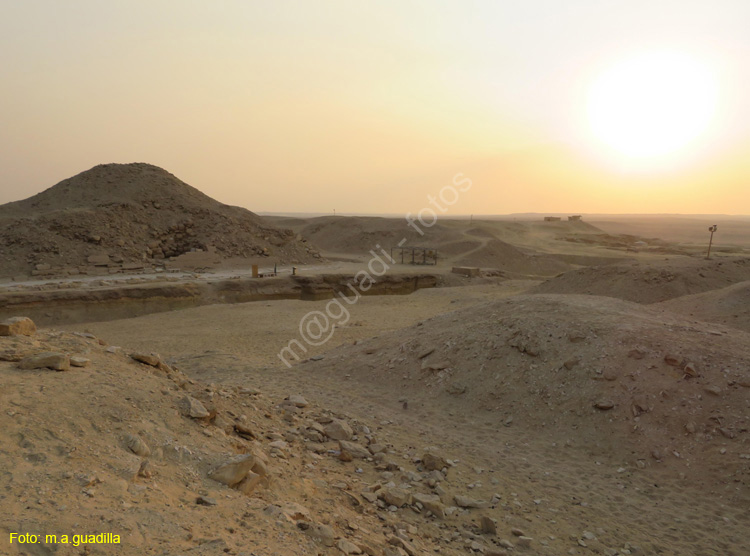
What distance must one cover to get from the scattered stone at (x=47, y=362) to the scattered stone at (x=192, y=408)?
106 centimetres

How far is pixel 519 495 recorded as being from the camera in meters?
4.94

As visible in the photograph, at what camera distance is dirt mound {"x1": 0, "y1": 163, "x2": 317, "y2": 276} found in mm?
20748

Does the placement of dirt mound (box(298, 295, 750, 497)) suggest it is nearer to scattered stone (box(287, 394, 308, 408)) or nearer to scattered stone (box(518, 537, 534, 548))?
scattered stone (box(287, 394, 308, 408))

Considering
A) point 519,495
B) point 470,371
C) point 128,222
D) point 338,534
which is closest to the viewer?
point 338,534

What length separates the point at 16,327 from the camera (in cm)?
502

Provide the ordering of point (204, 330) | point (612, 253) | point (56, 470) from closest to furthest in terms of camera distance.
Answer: point (56, 470) → point (204, 330) → point (612, 253)

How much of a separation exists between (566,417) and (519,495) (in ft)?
6.58

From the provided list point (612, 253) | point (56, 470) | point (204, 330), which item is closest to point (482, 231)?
point (612, 253)

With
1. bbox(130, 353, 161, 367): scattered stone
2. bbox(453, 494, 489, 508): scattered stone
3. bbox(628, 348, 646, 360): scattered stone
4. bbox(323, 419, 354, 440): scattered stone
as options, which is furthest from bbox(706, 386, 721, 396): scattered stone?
bbox(130, 353, 161, 367): scattered stone

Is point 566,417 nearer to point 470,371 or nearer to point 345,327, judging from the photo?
point 470,371

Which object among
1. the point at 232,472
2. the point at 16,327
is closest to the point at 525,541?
the point at 232,472

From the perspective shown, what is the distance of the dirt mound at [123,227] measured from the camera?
20.7 m

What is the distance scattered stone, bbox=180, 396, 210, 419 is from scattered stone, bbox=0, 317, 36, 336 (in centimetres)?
197

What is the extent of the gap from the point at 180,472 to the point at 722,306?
508 inches
